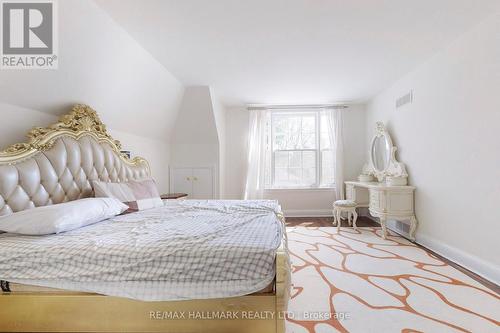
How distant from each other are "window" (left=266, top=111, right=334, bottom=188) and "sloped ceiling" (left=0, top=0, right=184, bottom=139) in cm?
267

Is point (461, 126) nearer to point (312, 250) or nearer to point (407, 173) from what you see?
point (407, 173)

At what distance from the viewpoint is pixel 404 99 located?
379 centimetres

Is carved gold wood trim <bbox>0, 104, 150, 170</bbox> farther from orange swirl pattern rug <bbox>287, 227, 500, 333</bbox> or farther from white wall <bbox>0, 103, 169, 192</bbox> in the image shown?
orange swirl pattern rug <bbox>287, 227, 500, 333</bbox>

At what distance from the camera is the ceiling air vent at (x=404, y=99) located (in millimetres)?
3636

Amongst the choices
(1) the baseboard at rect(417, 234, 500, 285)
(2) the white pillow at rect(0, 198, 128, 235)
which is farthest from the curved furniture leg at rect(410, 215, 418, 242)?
(2) the white pillow at rect(0, 198, 128, 235)

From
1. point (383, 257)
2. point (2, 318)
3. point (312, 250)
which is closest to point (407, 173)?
point (383, 257)


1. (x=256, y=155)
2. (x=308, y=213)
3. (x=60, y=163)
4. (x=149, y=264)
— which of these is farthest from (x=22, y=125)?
(x=308, y=213)

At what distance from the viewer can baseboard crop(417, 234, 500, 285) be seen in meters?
2.31

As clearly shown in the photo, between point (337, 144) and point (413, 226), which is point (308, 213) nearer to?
point (337, 144)

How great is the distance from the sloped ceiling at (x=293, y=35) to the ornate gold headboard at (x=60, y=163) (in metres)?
1.09

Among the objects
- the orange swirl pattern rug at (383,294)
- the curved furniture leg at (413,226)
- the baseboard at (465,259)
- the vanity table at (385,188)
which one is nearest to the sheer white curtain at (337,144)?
the vanity table at (385,188)

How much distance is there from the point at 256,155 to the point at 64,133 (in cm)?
351

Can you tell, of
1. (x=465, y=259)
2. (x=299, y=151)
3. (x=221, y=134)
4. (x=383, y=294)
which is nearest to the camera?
(x=383, y=294)

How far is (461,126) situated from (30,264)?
3.87 meters
